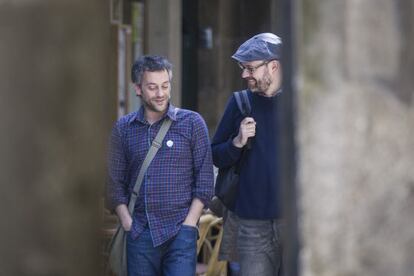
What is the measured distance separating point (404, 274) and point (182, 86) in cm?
826

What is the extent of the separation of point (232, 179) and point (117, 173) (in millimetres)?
561

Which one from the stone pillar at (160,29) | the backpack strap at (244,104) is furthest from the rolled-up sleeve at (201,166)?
the stone pillar at (160,29)

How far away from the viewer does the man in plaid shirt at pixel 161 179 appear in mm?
4965

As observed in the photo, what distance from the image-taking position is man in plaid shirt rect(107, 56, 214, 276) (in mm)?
4965

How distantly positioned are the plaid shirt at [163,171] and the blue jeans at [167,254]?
4 cm

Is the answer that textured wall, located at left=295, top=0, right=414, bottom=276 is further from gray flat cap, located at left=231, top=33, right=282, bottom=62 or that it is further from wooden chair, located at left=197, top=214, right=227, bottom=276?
wooden chair, located at left=197, top=214, right=227, bottom=276

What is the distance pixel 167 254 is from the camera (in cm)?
504

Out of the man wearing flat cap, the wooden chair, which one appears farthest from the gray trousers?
the wooden chair

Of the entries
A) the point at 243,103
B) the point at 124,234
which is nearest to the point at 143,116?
the point at 243,103

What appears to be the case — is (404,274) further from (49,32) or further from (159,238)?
(159,238)

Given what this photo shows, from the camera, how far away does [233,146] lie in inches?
197

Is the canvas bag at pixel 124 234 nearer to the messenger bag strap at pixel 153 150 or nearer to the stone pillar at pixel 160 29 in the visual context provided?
the messenger bag strap at pixel 153 150

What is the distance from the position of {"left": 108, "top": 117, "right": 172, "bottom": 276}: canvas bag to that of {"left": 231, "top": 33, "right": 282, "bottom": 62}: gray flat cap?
48 centimetres

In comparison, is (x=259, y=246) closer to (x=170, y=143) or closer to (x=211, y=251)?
(x=170, y=143)
